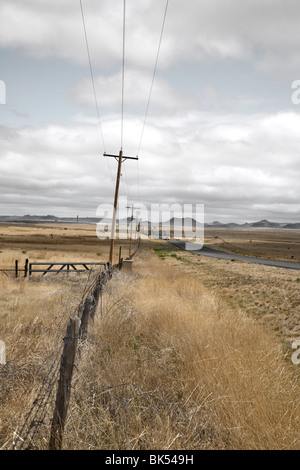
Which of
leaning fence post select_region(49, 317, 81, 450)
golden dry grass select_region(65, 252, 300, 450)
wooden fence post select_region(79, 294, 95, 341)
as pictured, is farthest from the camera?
wooden fence post select_region(79, 294, 95, 341)

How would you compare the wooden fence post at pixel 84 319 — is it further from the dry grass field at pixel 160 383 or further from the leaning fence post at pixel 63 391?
the leaning fence post at pixel 63 391

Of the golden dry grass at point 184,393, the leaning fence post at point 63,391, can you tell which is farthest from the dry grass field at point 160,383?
the leaning fence post at point 63,391

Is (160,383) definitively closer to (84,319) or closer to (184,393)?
(184,393)

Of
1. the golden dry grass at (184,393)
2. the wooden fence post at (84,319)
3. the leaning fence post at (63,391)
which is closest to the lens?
the leaning fence post at (63,391)

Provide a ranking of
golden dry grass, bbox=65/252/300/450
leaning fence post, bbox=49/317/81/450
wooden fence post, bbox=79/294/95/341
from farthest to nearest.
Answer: wooden fence post, bbox=79/294/95/341
golden dry grass, bbox=65/252/300/450
leaning fence post, bbox=49/317/81/450

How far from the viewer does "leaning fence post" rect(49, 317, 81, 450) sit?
3.17 meters

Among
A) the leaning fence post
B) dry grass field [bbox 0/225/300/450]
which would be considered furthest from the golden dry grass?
the leaning fence post

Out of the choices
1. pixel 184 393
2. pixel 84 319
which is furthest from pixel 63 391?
pixel 84 319

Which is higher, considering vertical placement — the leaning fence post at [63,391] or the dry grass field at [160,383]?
the leaning fence post at [63,391]

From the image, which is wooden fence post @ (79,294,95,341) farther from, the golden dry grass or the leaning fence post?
the leaning fence post

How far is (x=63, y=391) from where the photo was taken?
319 cm

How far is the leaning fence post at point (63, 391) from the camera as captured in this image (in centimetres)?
317
